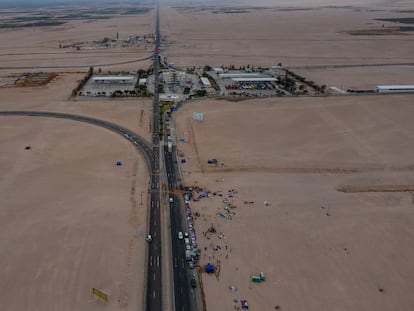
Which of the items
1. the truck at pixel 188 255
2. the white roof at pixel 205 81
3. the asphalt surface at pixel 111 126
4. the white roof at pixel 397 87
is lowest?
the truck at pixel 188 255

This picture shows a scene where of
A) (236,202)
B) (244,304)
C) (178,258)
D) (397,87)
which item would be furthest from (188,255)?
(397,87)

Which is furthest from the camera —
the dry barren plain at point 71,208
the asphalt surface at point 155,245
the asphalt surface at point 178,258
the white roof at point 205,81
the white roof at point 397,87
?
the white roof at point 205,81

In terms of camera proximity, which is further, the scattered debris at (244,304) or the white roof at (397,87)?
the white roof at (397,87)

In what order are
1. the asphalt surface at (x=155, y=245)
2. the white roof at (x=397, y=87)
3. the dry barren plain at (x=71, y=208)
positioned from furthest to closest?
the white roof at (x=397, y=87), the dry barren plain at (x=71, y=208), the asphalt surface at (x=155, y=245)

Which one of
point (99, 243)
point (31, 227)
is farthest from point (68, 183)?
point (99, 243)

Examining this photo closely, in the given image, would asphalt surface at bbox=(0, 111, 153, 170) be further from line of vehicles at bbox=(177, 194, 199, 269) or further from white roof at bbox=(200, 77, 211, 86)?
white roof at bbox=(200, 77, 211, 86)

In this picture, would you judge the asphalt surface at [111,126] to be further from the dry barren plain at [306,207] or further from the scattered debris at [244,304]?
the scattered debris at [244,304]

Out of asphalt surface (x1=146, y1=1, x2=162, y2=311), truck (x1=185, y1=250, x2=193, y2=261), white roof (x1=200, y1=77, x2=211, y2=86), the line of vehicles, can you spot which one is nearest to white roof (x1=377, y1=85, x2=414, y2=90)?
white roof (x1=200, y1=77, x2=211, y2=86)

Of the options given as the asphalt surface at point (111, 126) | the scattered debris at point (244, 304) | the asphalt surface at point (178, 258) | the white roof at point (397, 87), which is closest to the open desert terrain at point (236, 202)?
the scattered debris at point (244, 304)

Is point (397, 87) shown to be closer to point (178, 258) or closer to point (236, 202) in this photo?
point (236, 202)

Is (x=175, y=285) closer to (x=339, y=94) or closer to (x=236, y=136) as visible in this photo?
(x=236, y=136)
